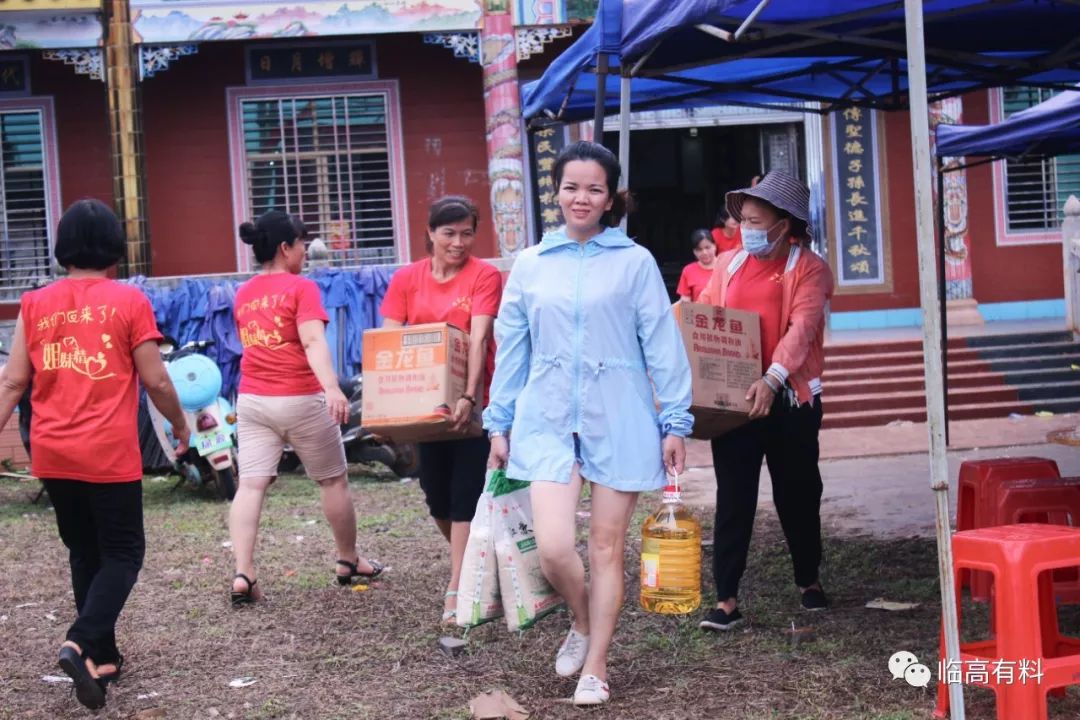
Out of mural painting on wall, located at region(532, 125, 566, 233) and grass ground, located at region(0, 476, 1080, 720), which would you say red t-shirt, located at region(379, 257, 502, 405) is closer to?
grass ground, located at region(0, 476, 1080, 720)

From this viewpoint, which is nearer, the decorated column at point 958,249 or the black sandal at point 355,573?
the black sandal at point 355,573

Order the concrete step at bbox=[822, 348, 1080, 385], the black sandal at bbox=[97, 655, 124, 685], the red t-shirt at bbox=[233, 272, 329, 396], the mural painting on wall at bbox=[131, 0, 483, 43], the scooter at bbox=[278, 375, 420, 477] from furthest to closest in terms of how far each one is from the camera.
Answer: the mural painting on wall at bbox=[131, 0, 483, 43] < the concrete step at bbox=[822, 348, 1080, 385] < the scooter at bbox=[278, 375, 420, 477] < the red t-shirt at bbox=[233, 272, 329, 396] < the black sandal at bbox=[97, 655, 124, 685]

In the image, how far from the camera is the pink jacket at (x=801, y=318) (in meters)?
5.24

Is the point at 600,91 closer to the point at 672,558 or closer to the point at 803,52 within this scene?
the point at 803,52

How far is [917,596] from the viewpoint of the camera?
5.85 m

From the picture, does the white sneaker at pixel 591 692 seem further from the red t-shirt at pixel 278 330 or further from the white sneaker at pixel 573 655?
the red t-shirt at pixel 278 330

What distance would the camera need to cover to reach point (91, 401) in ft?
15.8

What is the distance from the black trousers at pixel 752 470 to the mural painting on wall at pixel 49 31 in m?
10.2

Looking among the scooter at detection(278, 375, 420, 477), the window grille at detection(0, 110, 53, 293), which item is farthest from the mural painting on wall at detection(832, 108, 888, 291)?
the window grille at detection(0, 110, 53, 293)

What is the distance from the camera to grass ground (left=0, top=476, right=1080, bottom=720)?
4.54 m

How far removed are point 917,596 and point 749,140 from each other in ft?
40.5

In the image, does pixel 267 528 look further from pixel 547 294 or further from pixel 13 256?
pixel 13 256

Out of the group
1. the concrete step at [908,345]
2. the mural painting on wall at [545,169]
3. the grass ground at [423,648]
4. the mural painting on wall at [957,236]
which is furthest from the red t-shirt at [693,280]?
the mural painting on wall at [957,236]

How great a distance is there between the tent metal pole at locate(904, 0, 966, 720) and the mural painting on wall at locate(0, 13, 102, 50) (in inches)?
448
